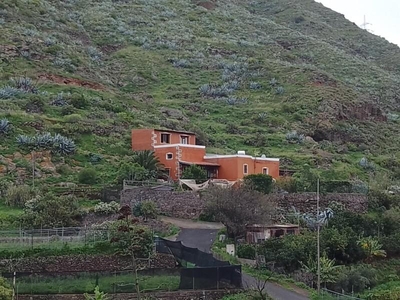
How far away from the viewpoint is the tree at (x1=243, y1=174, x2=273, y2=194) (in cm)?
3625

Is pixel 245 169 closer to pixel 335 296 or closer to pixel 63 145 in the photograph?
pixel 63 145

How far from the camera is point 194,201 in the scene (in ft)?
116

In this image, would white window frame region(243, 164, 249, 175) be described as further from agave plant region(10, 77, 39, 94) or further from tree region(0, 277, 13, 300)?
tree region(0, 277, 13, 300)

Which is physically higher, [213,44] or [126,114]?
[213,44]

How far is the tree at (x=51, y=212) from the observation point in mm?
31875

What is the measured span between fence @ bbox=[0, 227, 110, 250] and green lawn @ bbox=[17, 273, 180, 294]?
328 cm

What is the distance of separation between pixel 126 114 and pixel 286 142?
12.9 meters

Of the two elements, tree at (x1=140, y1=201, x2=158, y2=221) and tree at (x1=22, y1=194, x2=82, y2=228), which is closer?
tree at (x1=22, y1=194, x2=82, y2=228)

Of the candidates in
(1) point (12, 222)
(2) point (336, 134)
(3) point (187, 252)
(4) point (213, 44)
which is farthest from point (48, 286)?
(4) point (213, 44)

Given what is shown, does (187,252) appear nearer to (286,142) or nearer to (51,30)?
(286,142)

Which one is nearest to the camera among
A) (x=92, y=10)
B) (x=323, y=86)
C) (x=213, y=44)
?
(x=323, y=86)

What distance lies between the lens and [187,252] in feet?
89.0

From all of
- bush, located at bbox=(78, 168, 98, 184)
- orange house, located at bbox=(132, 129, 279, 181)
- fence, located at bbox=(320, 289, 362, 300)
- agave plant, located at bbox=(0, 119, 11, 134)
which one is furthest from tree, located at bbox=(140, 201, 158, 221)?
agave plant, located at bbox=(0, 119, 11, 134)

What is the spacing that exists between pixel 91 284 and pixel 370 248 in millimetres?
13609
